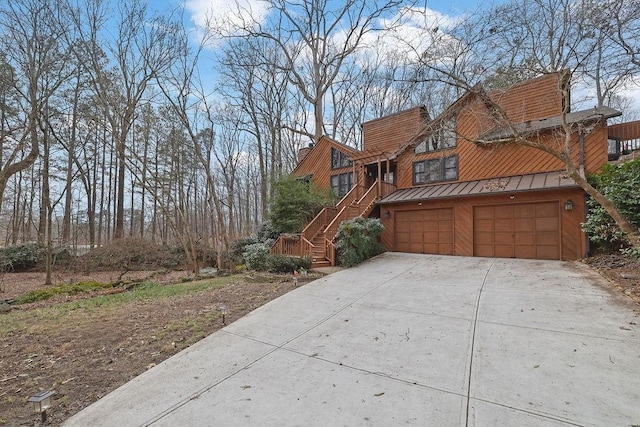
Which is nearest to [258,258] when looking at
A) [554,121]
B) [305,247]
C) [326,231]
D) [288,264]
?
[288,264]

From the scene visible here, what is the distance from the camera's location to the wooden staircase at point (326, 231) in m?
10.5

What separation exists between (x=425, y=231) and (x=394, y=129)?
20.3 ft

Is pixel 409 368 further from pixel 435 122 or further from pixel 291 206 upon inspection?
pixel 291 206

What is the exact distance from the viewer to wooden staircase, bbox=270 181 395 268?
34.6 feet

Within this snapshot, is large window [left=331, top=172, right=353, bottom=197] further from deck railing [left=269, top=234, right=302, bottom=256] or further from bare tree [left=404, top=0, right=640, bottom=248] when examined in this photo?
bare tree [left=404, top=0, right=640, bottom=248]

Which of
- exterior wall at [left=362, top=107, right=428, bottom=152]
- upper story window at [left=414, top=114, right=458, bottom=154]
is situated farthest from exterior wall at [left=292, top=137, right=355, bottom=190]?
upper story window at [left=414, top=114, right=458, bottom=154]

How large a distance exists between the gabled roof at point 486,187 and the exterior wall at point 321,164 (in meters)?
4.19

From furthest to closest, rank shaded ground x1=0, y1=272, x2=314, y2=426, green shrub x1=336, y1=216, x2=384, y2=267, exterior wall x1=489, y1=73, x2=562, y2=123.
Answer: exterior wall x1=489, y1=73, x2=562, y2=123
green shrub x1=336, y1=216, x2=384, y2=267
shaded ground x1=0, y1=272, x2=314, y2=426

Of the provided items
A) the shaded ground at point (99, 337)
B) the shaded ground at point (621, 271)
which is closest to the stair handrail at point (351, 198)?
the shaded ground at point (99, 337)

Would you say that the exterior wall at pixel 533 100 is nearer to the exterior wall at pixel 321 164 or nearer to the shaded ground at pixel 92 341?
the exterior wall at pixel 321 164

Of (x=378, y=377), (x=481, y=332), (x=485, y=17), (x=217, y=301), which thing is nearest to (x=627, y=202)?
(x=485, y=17)

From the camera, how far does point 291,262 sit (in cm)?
966

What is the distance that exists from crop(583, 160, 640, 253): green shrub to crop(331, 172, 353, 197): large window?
979cm

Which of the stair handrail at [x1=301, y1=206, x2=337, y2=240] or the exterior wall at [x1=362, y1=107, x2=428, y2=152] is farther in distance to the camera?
the exterior wall at [x1=362, y1=107, x2=428, y2=152]
